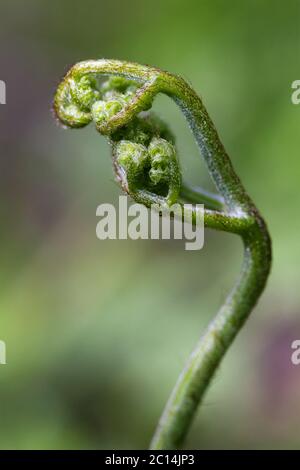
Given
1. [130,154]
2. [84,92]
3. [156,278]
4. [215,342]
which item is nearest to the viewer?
[130,154]

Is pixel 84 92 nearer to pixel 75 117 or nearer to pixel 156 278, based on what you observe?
pixel 75 117

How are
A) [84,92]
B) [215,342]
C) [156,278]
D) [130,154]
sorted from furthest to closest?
[156,278], [215,342], [84,92], [130,154]

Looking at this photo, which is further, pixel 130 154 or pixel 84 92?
pixel 84 92

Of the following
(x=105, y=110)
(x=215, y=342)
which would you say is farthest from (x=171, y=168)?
(x=215, y=342)

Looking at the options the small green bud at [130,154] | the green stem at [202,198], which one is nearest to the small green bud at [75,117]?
the small green bud at [130,154]

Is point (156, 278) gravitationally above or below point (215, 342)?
below

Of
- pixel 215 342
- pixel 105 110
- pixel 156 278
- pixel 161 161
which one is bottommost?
pixel 156 278
